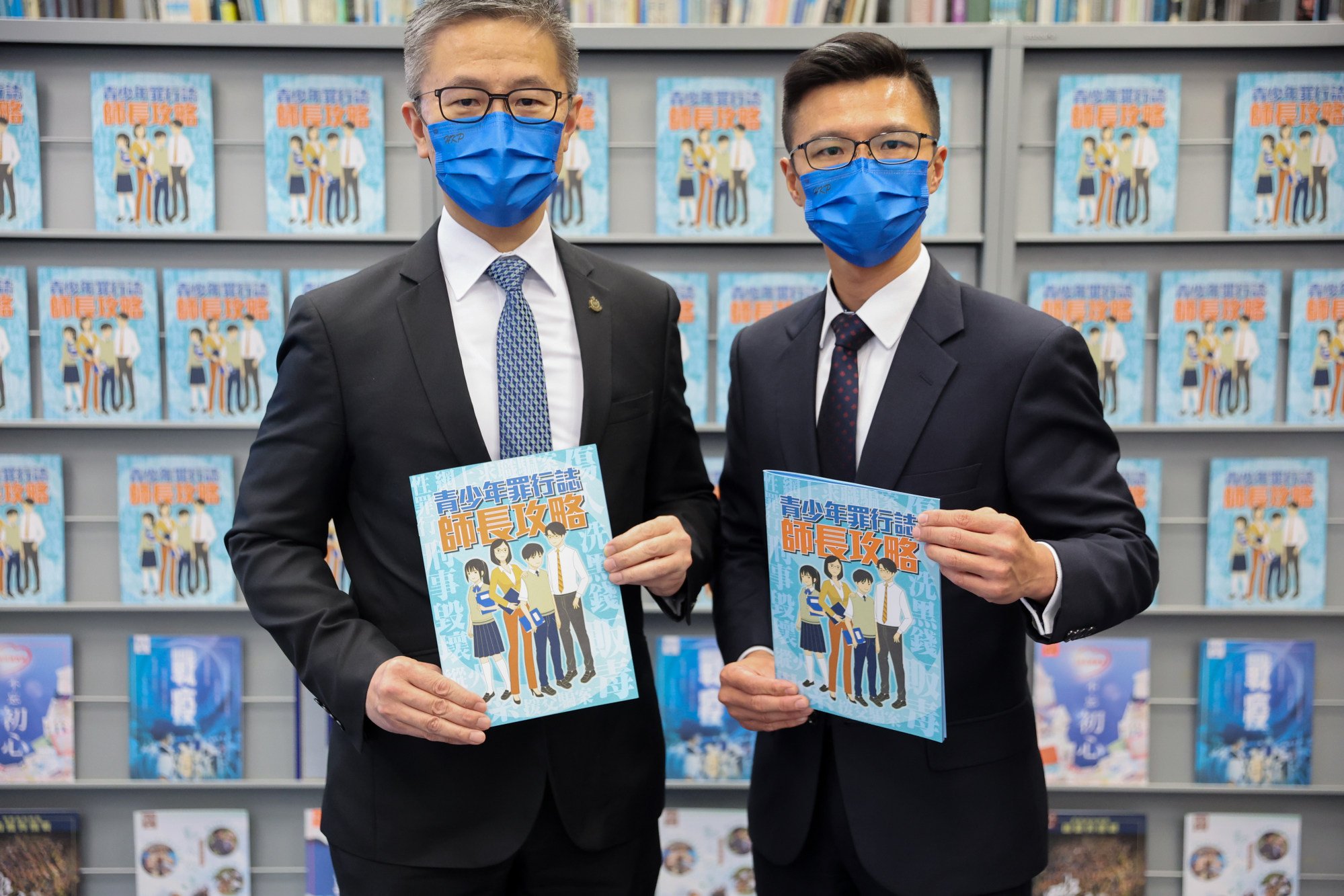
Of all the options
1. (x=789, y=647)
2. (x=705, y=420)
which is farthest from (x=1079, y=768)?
(x=789, y=647)

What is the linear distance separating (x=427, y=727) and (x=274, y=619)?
30 cm

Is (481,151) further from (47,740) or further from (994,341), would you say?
(47,740)

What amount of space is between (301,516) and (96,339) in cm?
183

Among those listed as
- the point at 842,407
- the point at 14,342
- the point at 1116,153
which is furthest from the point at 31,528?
the point at 1116,153

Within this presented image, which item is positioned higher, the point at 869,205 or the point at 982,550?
the point at 869,205

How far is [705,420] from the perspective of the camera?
2791 mm

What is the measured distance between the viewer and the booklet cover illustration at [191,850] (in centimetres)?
288

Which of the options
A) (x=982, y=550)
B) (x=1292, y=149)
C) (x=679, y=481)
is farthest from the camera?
(x=1292, y=149)

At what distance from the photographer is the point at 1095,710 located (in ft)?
9.28

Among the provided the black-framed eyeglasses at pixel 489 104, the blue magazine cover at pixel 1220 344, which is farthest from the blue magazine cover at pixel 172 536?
the blue magazine cover at pixel 1220 344

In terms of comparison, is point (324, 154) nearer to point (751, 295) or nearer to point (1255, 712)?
point (751, 295)

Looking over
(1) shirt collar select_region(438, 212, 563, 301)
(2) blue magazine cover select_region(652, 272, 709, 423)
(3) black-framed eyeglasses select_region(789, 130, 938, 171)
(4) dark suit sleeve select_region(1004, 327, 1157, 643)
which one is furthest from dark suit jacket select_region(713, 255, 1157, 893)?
(2) blue magazine cover select_region(652, 272, 709, 423)

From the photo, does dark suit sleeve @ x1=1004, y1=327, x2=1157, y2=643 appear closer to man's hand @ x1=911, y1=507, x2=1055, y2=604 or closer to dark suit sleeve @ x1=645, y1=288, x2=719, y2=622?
man's hand @ x1=911, y1=507, x2=1055, y2=604

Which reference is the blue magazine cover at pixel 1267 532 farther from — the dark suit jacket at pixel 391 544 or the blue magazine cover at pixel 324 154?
the blue magazine cover at pixel 324 154
